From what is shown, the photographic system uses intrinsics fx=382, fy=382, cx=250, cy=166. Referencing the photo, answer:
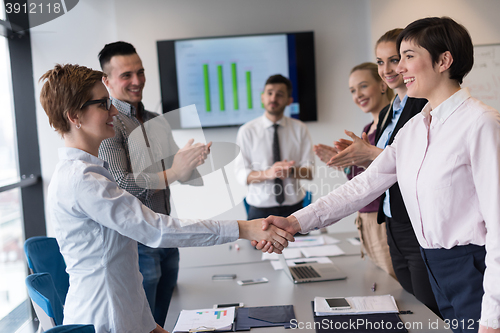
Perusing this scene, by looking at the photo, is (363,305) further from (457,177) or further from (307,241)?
(307,241)

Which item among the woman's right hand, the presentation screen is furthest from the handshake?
the presentation screen

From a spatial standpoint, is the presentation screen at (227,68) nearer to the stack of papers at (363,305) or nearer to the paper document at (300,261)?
the paper document at (300,261)

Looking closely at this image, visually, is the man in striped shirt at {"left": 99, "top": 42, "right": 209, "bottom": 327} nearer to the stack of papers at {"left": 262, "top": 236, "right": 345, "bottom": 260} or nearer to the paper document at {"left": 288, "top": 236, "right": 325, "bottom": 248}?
the stack of papers at {"left": 262, "top": 236, "right": 345, "bottom": 260}

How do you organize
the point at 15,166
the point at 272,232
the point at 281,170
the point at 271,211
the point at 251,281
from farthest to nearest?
the point at 15,166 → the point at 271,211 → the point at 281,170 → the point at 251,281 → the point at 272,232

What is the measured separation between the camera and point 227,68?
412 centimetres

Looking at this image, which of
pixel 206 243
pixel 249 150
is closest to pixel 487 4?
pixel 249 150

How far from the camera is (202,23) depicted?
4.15 meters

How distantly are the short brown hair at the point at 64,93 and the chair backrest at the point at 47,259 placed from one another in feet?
3.42

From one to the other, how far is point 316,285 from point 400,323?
1.64 ft

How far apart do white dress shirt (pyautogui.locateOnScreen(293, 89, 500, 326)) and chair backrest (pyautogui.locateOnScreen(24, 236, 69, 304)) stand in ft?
6.02

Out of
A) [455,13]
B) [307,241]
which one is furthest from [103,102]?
[455,13]

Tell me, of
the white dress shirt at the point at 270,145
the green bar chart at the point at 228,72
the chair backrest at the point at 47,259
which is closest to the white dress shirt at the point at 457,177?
the chair backrest at the point at 47,259

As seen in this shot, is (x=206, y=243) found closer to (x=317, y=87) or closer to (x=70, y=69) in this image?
(x=70, y=69)

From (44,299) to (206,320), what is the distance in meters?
0.59
